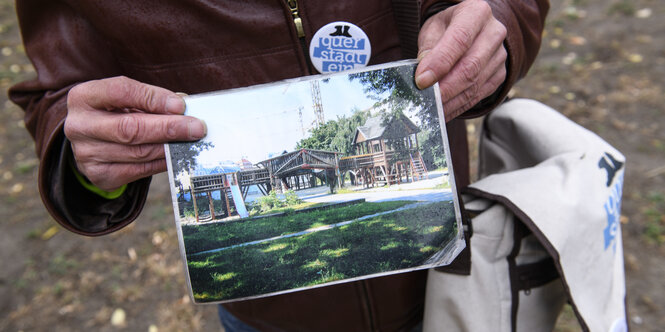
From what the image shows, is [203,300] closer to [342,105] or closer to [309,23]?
[342,105]

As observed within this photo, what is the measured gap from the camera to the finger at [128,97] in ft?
2.80

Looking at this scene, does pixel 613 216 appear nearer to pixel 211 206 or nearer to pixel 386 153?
pixel 386 153

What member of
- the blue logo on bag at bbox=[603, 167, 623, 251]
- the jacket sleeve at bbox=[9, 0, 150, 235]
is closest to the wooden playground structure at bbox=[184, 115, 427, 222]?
the jacket sleeve at bbox=[9, 0, 150, 235]

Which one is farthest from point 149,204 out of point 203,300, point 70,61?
point 203,300

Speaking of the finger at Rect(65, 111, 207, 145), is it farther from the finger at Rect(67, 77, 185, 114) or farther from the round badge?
the round badge

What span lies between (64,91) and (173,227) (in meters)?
2.21

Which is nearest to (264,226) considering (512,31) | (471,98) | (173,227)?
(471,98)

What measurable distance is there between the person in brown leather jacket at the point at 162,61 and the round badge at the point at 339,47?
0.09 feet

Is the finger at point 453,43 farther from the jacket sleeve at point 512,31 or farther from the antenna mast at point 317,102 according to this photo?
the antenna mast at point 317,102

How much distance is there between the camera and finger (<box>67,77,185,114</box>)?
0.85 m

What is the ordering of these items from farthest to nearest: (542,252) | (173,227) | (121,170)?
(173,227), (542,252), (121,170)

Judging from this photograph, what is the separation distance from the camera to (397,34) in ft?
3.62

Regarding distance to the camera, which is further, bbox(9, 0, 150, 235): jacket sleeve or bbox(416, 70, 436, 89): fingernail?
bbox(9, 0, 150, 235): jacket sleeve

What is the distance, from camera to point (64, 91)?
3.39 ft
